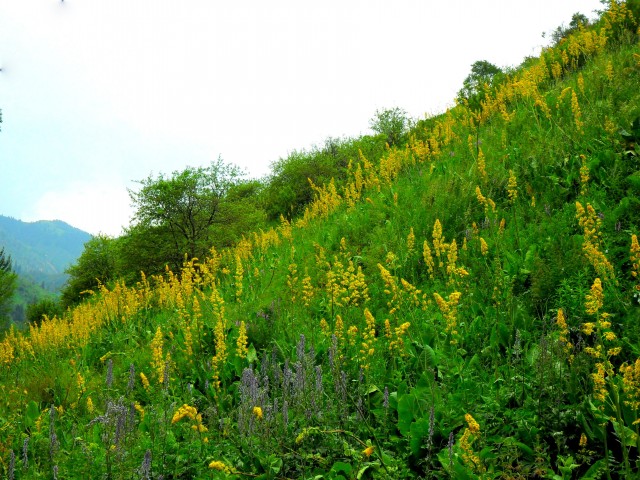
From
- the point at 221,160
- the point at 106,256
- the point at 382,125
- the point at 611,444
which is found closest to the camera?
the point at 611,444

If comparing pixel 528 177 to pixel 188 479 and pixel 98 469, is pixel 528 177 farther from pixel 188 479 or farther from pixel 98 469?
pixel 98 469

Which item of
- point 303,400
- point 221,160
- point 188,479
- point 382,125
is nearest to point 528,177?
point 303,400

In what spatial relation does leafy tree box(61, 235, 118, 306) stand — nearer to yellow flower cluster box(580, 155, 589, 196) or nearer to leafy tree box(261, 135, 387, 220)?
leafy tree box(261, 135, 387, 220)

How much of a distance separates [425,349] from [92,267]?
5227cm

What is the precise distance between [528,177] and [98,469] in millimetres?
5177

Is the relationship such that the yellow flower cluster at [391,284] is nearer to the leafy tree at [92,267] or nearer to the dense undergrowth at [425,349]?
the dense undergrowth at [425,349]

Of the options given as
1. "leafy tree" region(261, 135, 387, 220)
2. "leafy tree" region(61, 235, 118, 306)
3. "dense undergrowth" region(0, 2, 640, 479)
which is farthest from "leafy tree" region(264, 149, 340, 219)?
"leafy tree" region(61, 235, 118, 306)

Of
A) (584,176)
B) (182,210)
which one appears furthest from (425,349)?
(182,210)

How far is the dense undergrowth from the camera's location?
2473 millimetres

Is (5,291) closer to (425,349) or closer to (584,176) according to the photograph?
(425,349)

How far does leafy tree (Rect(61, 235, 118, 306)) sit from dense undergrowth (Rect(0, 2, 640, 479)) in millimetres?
42193

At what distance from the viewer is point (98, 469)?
9.86 ft

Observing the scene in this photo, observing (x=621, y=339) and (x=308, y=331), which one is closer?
(x=621, y=339)

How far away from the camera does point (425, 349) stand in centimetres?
316
